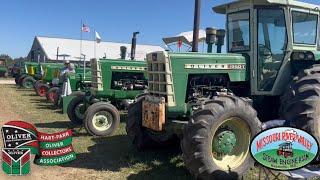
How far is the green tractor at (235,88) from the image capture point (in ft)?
20.3

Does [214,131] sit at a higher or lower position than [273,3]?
lower

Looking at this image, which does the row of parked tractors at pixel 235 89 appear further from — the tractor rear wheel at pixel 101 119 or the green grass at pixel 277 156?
the tractor rear wheel at pixel 101 119

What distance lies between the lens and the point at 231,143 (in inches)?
253

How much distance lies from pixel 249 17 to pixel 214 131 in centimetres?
238

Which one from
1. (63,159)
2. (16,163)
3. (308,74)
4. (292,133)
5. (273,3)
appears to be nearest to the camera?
(292,133)

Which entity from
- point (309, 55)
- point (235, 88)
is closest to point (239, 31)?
point (235, 88)

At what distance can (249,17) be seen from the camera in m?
7.63

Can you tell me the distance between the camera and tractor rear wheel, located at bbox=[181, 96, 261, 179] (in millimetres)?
5969

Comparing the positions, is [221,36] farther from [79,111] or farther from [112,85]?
[79,111]

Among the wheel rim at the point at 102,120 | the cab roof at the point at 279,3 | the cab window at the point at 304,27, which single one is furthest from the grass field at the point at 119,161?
the cab roof at the point at 279,3

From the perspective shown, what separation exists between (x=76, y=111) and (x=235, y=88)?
5313 millimetres

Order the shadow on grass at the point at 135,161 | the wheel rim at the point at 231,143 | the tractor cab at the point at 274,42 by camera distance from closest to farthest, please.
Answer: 1. the wheel rim at the point at 231,143
2. the shadow on grass at the point at 135,161
3. the tractor cab at the point at 274,42

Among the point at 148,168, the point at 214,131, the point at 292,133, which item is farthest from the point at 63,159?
the point at 292,133

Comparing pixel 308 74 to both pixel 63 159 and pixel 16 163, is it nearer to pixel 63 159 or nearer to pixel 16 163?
pixel 63 159
